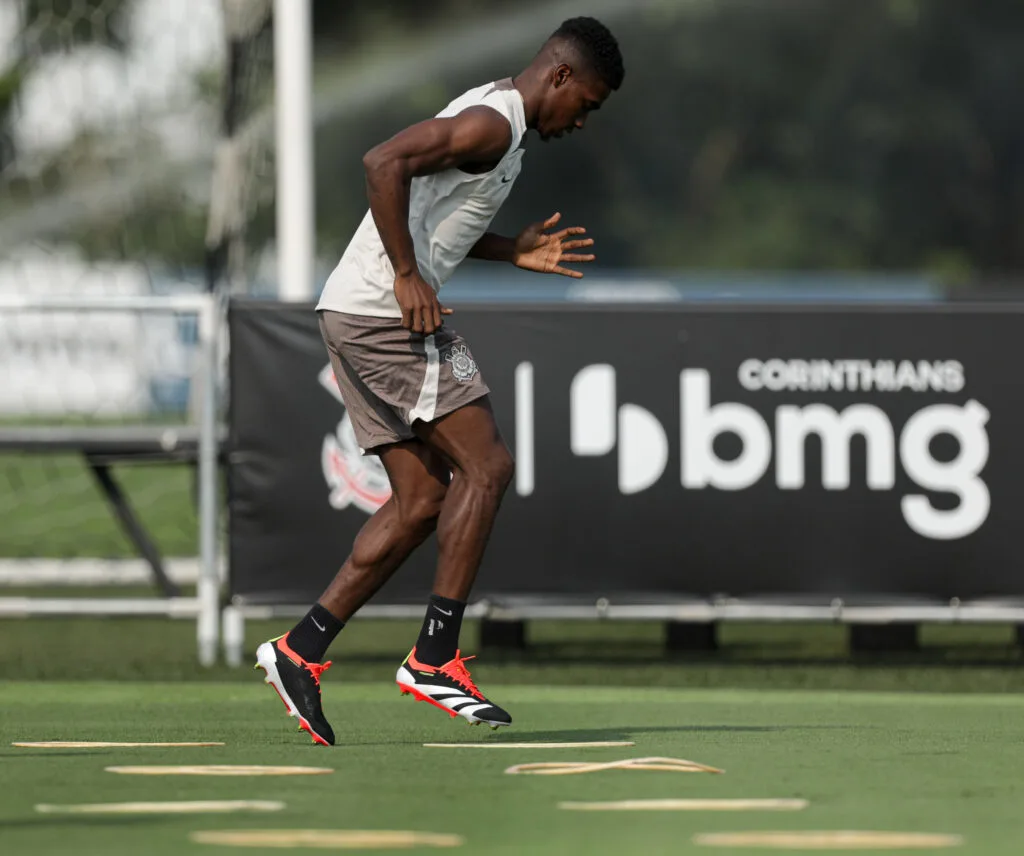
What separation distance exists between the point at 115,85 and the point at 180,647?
278 inches

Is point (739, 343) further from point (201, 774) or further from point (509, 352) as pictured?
point (201, 774)

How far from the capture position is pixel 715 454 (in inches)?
A: 340

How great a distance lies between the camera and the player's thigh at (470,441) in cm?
590

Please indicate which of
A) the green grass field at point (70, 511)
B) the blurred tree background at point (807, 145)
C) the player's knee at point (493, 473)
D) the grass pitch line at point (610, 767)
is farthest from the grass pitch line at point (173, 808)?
the blurred tree background at point (807, 145)

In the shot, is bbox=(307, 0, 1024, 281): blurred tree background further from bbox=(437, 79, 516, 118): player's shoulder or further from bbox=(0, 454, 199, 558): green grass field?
bbox=(437, 79, 516, 118): player's shoulder

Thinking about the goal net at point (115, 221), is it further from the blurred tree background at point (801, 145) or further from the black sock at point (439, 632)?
the blurred tree background at point (801, 145)

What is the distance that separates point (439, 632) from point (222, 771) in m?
1.12

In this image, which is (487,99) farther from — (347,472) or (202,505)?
(202,505)

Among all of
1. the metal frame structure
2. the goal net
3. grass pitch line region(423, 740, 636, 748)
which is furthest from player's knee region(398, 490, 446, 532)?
the goal net

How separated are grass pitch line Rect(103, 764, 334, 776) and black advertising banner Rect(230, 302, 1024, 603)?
11.9 ft

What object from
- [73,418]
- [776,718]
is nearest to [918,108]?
[73,418]

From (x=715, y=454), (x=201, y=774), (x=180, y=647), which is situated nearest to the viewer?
(x=201, y=774)

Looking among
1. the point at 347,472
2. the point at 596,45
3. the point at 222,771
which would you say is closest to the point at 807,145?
the point at 347,472

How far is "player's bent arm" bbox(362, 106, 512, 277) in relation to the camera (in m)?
5.57
